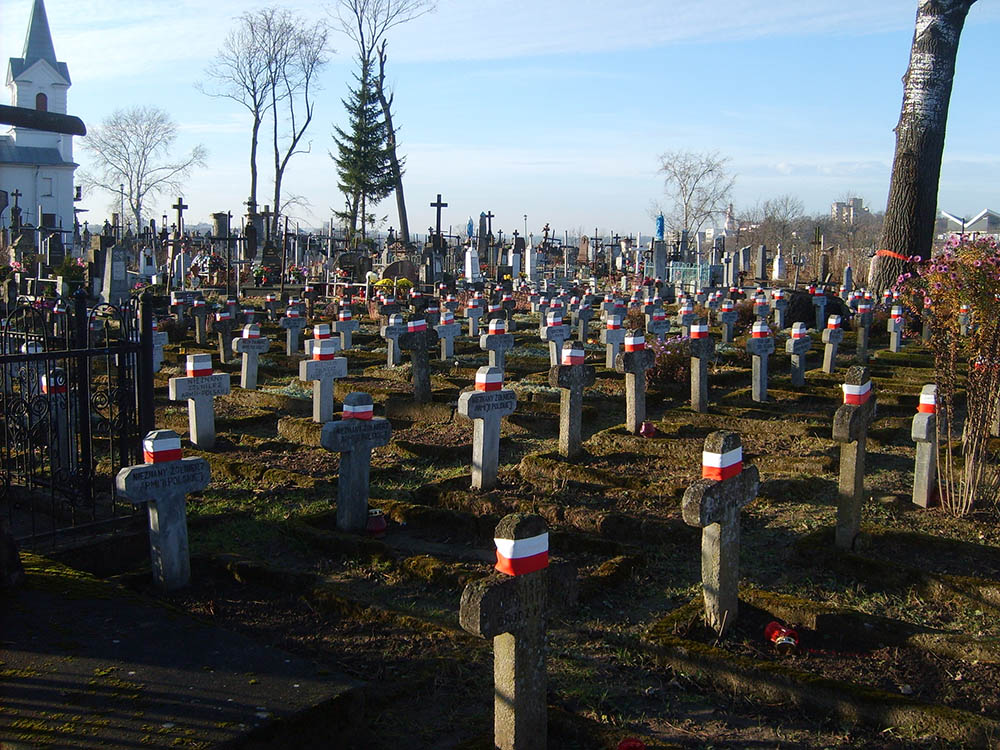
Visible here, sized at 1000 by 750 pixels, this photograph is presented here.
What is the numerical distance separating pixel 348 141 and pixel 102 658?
157 feet

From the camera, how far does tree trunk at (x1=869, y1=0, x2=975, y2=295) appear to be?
17766mm

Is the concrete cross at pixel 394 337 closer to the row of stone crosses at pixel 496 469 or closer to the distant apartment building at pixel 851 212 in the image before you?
the row of stone crosses at pixel 496 469

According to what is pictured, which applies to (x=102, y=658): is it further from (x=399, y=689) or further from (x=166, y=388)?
(x=166, y=388)

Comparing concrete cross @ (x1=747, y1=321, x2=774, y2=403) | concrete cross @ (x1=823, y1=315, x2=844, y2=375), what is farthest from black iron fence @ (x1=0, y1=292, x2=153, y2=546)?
concrete cross @ (x1=823, y1=315, x2=844, y2=375)

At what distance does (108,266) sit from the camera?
1766 cm

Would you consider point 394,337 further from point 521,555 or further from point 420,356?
point 521,555

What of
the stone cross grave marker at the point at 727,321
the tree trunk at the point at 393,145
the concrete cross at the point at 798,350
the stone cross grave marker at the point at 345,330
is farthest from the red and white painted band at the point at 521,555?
the tree trunk at the point at 393,145

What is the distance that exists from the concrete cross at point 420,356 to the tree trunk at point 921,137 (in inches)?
421

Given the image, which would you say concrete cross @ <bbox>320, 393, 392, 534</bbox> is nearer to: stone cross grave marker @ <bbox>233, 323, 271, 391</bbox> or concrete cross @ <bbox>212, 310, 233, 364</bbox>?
stone cross grave marker @ <bbox>233, 323, 271, 391</bbox>

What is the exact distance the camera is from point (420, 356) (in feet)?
36.2

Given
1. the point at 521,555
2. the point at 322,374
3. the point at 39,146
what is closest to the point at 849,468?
the point at 521,555

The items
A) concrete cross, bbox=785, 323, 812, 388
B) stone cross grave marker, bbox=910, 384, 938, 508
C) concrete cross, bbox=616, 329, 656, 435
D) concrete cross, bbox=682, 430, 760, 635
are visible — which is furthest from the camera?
concrete cross, bbox=785, 323, 812, 388

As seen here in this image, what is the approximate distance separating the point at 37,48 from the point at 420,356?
64.0m

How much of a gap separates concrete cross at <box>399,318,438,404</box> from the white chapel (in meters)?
57.9
